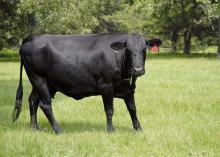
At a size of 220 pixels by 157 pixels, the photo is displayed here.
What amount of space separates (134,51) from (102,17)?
2131 inches

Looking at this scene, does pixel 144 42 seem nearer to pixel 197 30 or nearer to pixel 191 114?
pixel 191 114

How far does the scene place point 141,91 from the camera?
16.7 m

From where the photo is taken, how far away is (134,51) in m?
8.80

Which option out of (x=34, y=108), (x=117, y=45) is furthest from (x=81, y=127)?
(x=117, y=45)

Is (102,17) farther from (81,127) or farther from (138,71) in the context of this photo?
(138,71)

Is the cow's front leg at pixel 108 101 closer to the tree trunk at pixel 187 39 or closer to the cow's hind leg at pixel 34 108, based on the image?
the cow's hind leg at pixel 34 108

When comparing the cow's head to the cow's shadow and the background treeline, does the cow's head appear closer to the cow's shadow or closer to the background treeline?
the cow's shadow

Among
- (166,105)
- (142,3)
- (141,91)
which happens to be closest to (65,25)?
(142,3)

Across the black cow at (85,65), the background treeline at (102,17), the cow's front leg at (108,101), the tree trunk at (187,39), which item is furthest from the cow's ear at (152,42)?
the tree trunk at (187,39)

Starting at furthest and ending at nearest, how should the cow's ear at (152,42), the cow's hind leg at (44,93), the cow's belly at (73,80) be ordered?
the cow's hind leg at (44,93), the cow's ear at (152,42), the cow's belly at (73,80)

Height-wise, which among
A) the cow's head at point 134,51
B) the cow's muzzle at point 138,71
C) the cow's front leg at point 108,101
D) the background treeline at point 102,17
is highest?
the cow's head at point 134,51

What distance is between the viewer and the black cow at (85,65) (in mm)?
A: 9039

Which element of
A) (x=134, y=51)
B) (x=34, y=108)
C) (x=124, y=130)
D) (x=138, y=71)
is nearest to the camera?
(x=138, y=71)

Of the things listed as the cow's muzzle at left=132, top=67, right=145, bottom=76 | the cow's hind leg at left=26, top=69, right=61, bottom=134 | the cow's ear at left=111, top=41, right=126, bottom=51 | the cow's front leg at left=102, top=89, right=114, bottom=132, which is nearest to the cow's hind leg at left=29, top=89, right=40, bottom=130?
the cow's hind leg at left=26, top=69, right=61, bottom=134
